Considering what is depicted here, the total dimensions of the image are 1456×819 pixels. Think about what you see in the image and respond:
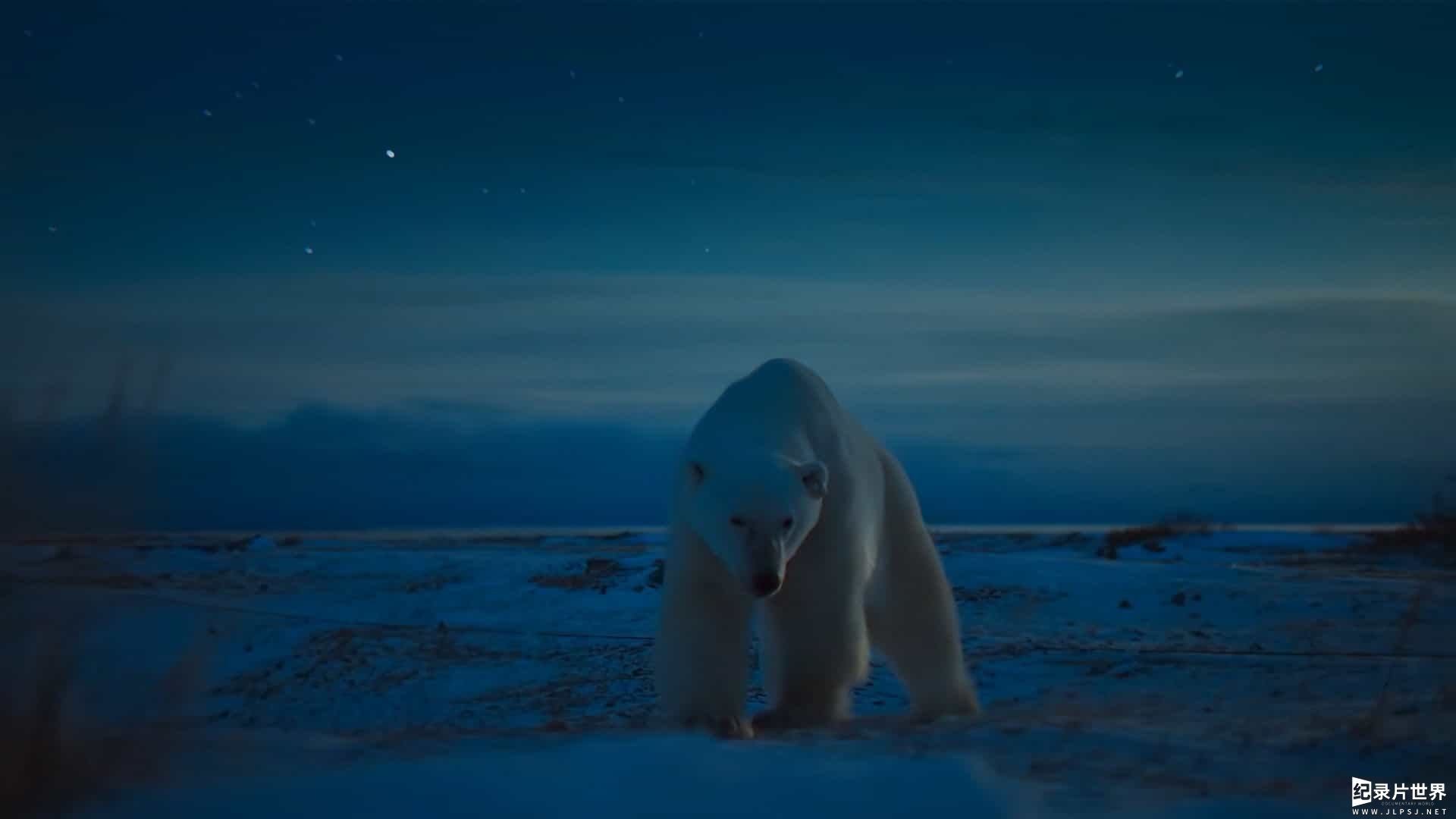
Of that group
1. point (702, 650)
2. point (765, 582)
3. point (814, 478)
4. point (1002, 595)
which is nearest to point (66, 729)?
point (765, 582)

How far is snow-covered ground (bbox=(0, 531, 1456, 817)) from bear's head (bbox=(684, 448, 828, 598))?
72 centimetres

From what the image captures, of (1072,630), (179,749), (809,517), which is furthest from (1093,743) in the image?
(1072,630)

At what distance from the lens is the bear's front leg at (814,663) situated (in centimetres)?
439

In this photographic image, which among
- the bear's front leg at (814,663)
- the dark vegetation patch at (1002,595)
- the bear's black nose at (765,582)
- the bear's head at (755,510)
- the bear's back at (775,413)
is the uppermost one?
the bear's back at (775,413)

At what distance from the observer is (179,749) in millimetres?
2432

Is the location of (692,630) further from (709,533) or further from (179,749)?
(179,749)

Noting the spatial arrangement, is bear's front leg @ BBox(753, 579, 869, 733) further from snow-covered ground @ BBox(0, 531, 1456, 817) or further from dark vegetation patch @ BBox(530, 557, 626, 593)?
dark vegetation patch @ BBox(530, 557, 626, 593)

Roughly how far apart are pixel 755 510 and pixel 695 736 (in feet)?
4.06

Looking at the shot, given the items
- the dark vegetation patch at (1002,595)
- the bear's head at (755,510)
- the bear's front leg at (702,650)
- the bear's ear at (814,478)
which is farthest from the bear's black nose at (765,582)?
the dark vegetation patch at (1002,595)

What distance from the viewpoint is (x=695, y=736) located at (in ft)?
9.55

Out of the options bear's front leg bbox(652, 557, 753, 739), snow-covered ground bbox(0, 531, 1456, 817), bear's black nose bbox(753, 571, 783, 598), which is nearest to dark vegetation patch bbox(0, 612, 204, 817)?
snow-covered ground bbox(0, 531, 1456, 817)

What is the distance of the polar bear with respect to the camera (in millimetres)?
4098

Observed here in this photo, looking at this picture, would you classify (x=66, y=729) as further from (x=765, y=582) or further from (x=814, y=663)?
(x=814, y=663)

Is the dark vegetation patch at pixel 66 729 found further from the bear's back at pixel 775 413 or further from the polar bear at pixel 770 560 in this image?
the bear's back at pixel 775 413
